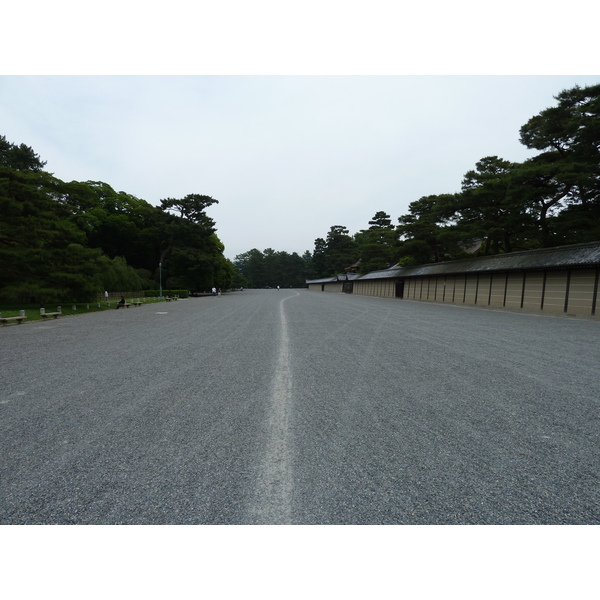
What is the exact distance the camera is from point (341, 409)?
4262mm

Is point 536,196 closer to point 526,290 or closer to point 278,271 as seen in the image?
point 526,290

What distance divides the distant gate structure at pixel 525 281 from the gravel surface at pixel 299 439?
1312 centimetres

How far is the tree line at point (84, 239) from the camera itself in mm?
16375

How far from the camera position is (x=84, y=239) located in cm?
1933

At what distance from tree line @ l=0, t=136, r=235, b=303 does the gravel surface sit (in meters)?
12.4

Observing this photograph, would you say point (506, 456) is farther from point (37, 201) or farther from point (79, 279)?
point (37, 201)

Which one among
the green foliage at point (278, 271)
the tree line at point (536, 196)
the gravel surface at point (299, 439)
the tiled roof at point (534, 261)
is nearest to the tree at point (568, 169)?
the tree line at point (536, 196)

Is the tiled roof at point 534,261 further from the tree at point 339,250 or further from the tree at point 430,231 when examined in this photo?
the tree at point 339,250

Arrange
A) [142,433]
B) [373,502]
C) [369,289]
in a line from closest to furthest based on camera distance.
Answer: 1. [373,502]
2. [142,433]
3. [369,289]

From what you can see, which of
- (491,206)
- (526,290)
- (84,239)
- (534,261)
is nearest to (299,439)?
(84,239)

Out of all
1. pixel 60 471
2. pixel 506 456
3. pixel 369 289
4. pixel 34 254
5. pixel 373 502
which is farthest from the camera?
pixel 369 289

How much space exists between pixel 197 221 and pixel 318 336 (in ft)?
164

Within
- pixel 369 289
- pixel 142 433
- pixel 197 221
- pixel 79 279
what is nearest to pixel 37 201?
pixel 79 279

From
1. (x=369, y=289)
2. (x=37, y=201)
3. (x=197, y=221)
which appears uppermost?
(x=197, y=221)
